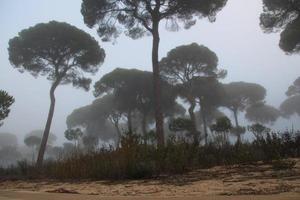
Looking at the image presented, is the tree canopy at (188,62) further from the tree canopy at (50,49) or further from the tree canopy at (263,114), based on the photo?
the tree canopy at (263,114)

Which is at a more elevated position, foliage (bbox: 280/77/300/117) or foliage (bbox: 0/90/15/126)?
foliage (bbox: 280/77/300/117)

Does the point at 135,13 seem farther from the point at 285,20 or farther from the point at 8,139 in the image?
the point at 8,139

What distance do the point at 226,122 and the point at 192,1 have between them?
237 inches

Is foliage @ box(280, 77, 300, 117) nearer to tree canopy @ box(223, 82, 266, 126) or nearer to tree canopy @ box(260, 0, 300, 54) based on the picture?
tree canopy @ box(223, 82, 266, 126)

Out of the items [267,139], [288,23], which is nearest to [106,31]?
[288,23]

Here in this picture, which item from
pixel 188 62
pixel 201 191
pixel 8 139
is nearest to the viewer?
pixel 201 191

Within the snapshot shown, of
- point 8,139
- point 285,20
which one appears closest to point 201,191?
point 285,20

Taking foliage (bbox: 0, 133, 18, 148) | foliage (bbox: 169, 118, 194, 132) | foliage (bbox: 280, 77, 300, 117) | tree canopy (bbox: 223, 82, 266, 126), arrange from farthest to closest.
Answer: foliage (bbox: 0, 133, 18, 148) < foliage (bbox: 280, 77, 300, 117) < tree canopy (bbox: 223, 82, 266, 126) < foliage (bbox: 169, 118, 194, 132)

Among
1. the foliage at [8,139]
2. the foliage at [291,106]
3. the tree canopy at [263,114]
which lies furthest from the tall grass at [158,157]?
the foliage at [8,139]

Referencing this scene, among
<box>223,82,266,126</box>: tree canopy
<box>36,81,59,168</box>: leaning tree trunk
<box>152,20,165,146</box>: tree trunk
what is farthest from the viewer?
<box>223,82,266,126</box>: tree canopy

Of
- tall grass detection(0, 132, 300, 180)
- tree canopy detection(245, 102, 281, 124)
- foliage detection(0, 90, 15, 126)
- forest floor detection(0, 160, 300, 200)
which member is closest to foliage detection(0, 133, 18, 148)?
tree canopy detection(245, 102, 281, 124)

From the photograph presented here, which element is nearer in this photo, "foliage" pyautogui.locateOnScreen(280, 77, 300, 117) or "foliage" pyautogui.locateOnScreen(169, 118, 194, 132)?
"foliage" pyautogui.locateOnScreen(169, 118, 194, 132)

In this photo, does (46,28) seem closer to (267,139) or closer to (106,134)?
(267,139)

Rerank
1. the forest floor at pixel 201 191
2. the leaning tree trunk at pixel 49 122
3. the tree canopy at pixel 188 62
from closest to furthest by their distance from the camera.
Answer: the forest floor at pixel 201 191 < the leaning tree trunk at pixel 49 122 < the tree canopy at pixel 188 62
